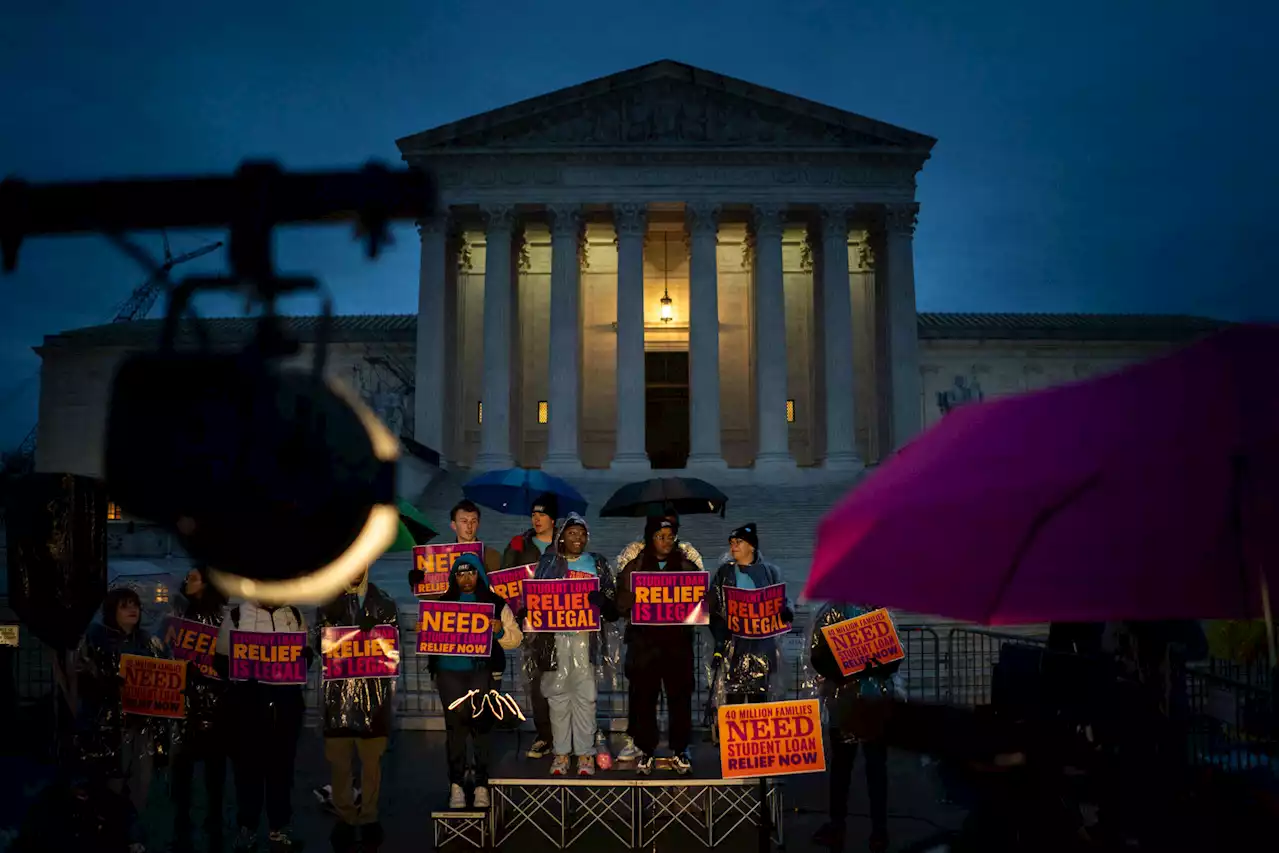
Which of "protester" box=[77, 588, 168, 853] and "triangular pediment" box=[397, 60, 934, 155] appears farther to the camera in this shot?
"triangular pediment" box=[397, 60, 934, 155]

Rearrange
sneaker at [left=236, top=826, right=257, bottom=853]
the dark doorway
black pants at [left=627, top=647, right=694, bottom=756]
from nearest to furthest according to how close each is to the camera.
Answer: sneaker at [left=236, top=826, right=257, bottom=853], black pants at [left=627, top=647, right=694, bottom=756], the dark doorway

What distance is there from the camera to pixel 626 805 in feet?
26.8

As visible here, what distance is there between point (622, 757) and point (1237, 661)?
25.2 ft

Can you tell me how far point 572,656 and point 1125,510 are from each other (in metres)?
6.67

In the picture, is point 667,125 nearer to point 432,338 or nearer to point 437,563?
point 432,338

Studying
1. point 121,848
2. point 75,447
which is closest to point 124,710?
point 121,848

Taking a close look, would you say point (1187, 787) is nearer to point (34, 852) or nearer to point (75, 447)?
point (34, 852)

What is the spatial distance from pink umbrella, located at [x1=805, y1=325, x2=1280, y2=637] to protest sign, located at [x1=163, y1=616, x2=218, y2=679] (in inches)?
256

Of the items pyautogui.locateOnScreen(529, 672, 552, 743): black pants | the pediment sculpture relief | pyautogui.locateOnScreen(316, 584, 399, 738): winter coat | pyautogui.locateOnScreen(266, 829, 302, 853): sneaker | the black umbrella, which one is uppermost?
the pediment sculpture relief

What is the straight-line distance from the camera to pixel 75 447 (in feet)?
132

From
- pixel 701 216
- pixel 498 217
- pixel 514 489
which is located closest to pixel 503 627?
pixel 514 489

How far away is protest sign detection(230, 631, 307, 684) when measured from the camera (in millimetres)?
7289

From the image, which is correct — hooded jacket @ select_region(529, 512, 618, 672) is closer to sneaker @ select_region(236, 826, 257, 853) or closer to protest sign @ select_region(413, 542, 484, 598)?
protest sign @ select_region(413, 542, 484, 598)

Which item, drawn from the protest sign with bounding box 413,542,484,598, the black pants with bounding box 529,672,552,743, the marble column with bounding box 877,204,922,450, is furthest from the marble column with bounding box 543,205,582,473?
the black pants with bounding box 529,672,552,743
